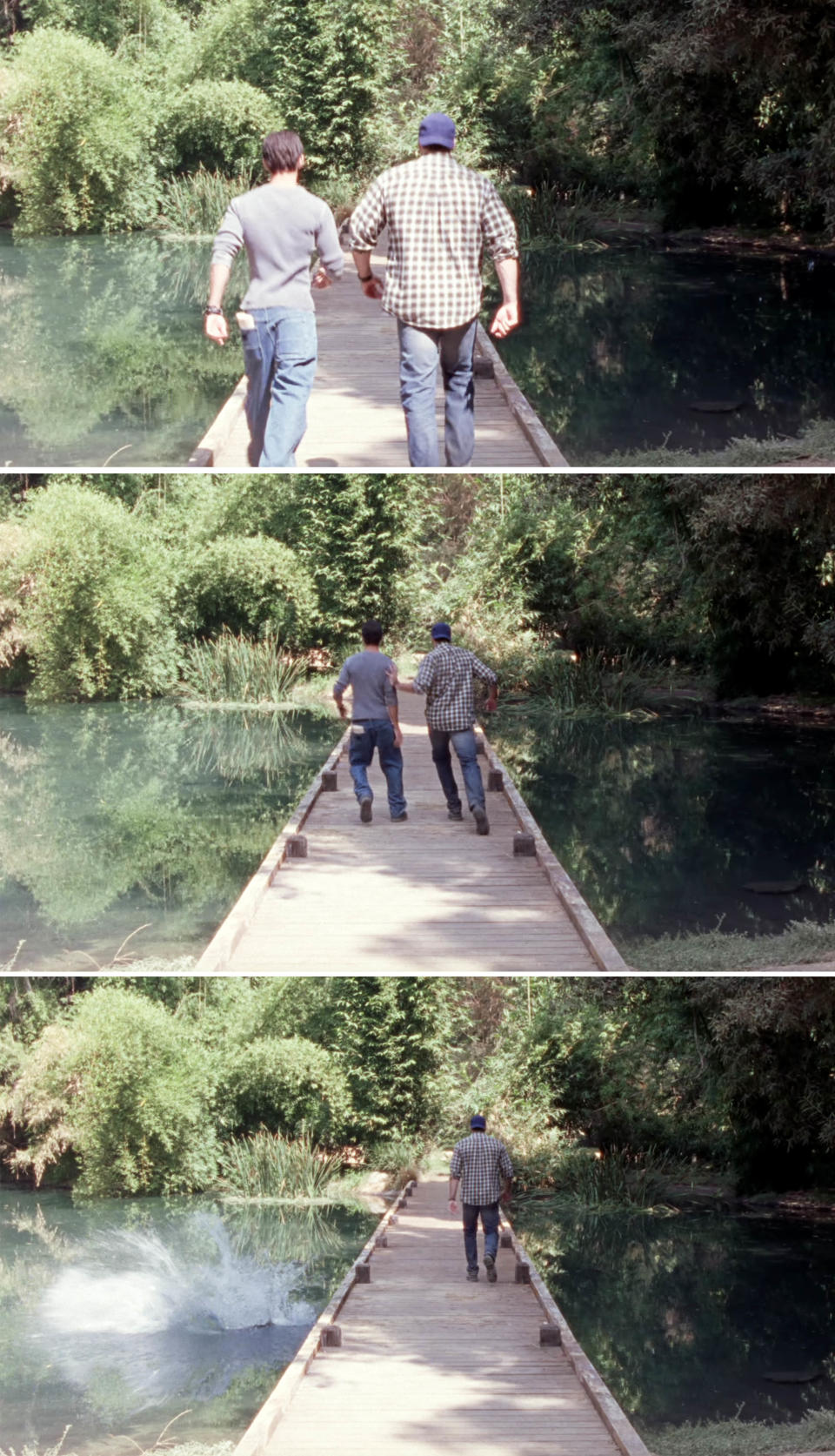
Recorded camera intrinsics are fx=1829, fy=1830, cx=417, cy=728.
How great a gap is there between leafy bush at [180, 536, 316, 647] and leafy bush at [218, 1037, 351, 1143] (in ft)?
14.1

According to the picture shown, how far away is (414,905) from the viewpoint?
21.3 ft

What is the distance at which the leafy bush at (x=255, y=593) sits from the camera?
23.4 feet

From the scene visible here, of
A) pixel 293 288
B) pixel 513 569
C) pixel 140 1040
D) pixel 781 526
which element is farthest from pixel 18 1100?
pixel 293 288

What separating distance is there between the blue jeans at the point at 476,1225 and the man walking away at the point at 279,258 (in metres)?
3.79

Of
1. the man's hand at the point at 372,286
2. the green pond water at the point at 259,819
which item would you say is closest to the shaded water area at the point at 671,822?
the green pond water at the point at 259,819

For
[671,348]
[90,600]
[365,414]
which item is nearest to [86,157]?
[90,600]

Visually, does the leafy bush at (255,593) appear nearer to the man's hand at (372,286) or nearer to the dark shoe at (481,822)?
the dark shoe at (481,822)

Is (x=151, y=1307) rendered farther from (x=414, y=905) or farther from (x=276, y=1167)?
(x=414, y=905)

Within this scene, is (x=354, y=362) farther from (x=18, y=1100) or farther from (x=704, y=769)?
(x=18, y=1100)

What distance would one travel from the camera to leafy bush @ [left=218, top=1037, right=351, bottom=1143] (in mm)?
11102

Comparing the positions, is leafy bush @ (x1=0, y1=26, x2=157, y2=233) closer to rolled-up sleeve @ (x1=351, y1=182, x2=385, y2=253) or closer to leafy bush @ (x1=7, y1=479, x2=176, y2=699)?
leafy bush @ (x1=7, y1=479, x2=176, y2=699)

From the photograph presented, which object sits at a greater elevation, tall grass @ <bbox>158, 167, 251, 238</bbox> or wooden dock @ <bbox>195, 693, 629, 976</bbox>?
tall grass @ <bbox>158, 167, 251, 238</bbox>

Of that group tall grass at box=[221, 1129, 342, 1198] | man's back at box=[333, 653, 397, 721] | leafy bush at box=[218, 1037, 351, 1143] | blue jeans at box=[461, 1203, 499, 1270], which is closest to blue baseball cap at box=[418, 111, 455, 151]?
man's back at box=[333, 653, 397, 721]

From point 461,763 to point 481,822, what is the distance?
0.95 ft
